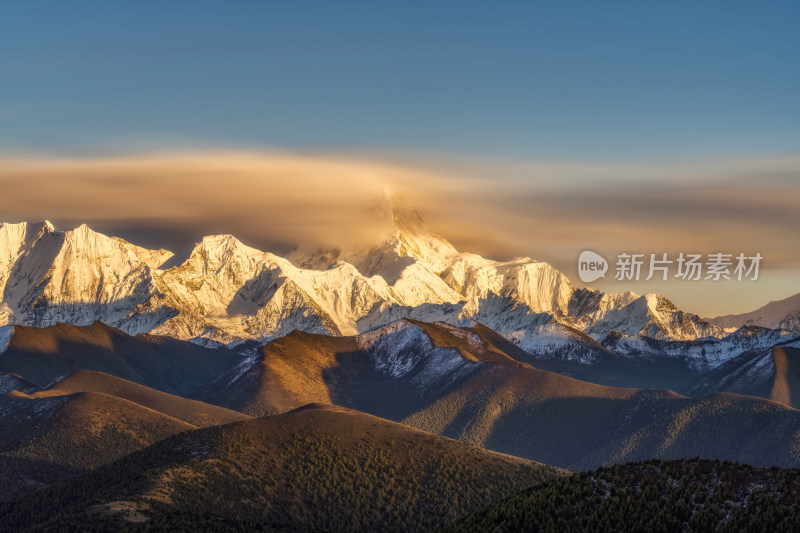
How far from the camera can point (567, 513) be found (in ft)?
480

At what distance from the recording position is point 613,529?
141 metres

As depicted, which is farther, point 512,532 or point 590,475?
point 590,475

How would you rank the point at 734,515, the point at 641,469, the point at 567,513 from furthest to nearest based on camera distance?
the point at 641,469 < the point at 567,513 < the point at 734,515

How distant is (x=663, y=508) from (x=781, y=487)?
1466cm

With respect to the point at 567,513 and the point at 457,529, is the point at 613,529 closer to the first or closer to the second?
the point at 567,513

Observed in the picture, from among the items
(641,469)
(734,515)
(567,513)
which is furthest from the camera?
(641,469)

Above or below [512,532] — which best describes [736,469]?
above

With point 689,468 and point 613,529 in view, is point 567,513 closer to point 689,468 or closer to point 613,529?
point 613,529


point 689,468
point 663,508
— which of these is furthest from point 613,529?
point 689,468

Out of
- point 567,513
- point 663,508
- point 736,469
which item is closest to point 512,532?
point 567,513

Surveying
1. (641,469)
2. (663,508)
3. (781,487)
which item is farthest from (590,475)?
(781,487)

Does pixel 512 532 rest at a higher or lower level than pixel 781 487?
lower

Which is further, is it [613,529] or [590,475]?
[590,475]

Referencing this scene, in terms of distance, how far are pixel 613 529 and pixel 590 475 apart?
1892cm
